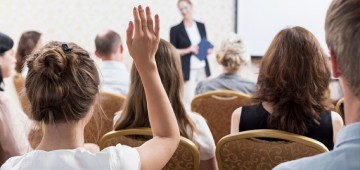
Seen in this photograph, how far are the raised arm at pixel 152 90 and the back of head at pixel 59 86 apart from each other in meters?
0.18

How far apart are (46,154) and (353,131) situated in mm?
781

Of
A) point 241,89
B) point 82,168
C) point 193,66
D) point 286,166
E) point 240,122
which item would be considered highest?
point 286,166

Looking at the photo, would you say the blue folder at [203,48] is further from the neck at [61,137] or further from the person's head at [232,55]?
the neck at [61,137]

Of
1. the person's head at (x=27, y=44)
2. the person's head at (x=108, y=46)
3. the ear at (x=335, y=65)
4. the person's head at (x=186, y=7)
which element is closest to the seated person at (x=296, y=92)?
the ear at (x=335, y=65)

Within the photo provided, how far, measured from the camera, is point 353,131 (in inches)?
33.2

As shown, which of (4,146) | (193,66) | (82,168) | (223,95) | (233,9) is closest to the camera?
(82,168)

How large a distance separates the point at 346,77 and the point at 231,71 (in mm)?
2746

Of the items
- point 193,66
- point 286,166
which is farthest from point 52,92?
point 193,66

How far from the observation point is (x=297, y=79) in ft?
7.06

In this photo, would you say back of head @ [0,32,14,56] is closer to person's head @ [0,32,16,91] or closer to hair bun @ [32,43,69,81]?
person's head @ [0,32,16,91]

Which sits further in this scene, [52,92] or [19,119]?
[19,119]

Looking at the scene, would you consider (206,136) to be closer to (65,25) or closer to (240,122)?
(240,122)

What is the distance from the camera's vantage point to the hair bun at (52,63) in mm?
1367

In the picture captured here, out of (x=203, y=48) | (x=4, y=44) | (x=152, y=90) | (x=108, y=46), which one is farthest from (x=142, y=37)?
(x=203, y=48)
